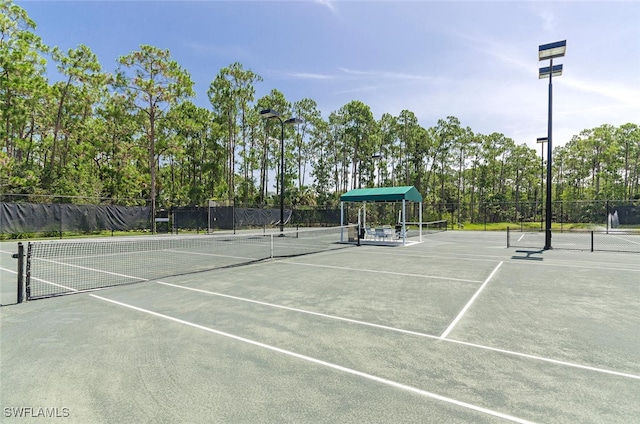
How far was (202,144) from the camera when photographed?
4525cm

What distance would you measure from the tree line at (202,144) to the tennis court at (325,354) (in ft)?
54.8

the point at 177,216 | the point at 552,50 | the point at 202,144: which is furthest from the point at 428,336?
the point at 202,144

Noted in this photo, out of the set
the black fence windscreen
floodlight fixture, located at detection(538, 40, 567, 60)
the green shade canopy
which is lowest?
the black fence windscreen

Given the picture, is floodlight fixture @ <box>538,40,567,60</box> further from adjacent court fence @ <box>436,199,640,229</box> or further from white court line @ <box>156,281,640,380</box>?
adjacent court fence @ <box>436,199,640,229</box>

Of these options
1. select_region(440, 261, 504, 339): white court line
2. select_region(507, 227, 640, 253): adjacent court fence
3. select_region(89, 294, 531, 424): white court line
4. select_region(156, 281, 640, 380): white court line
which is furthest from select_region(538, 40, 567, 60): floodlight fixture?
select_region(89, 294, 531, 424): white court line

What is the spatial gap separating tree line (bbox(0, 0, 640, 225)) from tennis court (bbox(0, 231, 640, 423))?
54.8ft

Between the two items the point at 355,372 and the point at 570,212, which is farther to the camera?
the point at 570,212

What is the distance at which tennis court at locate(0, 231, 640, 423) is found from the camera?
2949 millimetres

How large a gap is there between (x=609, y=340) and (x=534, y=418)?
112 inches

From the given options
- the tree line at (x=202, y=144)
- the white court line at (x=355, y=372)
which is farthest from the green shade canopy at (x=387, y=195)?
the white court line at (x=355, y=372)

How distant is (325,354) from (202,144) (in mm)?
45704

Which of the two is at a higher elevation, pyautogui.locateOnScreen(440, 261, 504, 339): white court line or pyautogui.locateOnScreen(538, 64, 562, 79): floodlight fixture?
pyautogui.locateOnScreen(538, 64, 562, 79): floodlight fixture

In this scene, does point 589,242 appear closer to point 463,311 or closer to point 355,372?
point 463,311

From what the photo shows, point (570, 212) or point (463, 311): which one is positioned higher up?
point (570, 212)
